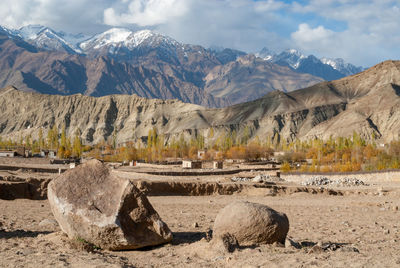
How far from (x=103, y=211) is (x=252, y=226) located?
376 centimetres

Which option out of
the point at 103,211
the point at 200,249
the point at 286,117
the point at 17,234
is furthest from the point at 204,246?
the point at 286,117

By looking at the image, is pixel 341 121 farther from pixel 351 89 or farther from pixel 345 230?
pixel 345 230

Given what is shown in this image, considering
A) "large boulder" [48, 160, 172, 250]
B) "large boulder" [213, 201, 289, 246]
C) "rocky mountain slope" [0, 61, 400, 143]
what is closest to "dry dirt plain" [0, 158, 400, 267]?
"large boulder" [48, 160, 172, 250]

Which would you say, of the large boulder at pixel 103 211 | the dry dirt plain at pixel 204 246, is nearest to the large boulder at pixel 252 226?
the dry dirt plain at pixel 204 246

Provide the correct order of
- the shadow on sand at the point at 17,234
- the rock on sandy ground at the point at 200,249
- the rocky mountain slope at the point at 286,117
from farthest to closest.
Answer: the rocky mountain slope at the point at 286,117 → the shadow on sand at the point at 17,234 → the rock on sandy ground at the point at 200,249

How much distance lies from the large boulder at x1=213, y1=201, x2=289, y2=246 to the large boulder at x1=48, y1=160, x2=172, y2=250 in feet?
5.59

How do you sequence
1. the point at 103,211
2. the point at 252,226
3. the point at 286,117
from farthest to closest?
the point at 286,117 → the point at 252,226 → the point at 103,211

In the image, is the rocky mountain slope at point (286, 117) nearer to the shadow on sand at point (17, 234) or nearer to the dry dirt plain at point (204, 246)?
the dry dirt plain at point (204, 246)

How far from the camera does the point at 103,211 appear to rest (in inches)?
428

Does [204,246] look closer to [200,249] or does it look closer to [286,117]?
[200,249]

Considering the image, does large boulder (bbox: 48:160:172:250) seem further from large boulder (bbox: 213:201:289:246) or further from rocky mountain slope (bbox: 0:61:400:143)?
rocky mountain slope (bbox: 0:61:400:143)

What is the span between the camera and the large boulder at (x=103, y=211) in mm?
10789

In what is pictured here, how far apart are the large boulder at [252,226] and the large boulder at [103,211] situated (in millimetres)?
1703

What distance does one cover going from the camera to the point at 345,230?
1516 cm
